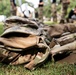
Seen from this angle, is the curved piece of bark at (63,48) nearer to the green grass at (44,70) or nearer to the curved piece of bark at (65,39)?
the green grass at (44,70)

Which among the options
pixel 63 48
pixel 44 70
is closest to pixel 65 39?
pixel 63 48

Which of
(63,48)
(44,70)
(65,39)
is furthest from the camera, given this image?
(65,39)

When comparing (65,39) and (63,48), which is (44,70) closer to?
(63,48)

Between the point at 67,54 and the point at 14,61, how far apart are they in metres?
0.74

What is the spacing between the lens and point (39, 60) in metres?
3.34

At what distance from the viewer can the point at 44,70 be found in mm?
3283

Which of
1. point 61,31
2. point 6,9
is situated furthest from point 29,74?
point 6,9

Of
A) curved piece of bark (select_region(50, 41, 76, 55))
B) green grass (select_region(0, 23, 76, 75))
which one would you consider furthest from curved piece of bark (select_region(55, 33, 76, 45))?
green grass (select_region(0, 23, 76, 75))

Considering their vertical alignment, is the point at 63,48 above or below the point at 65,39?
above

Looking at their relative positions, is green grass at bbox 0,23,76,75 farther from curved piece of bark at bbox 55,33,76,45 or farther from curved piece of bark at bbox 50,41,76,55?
curved piece of bark at bbox 55,33,76,45

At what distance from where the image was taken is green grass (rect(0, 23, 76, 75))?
10.3 ft

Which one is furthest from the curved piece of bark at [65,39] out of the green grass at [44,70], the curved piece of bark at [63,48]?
the green grass at [44,70]

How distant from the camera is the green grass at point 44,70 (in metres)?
3.15

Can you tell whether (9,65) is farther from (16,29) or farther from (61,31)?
(61,31)
